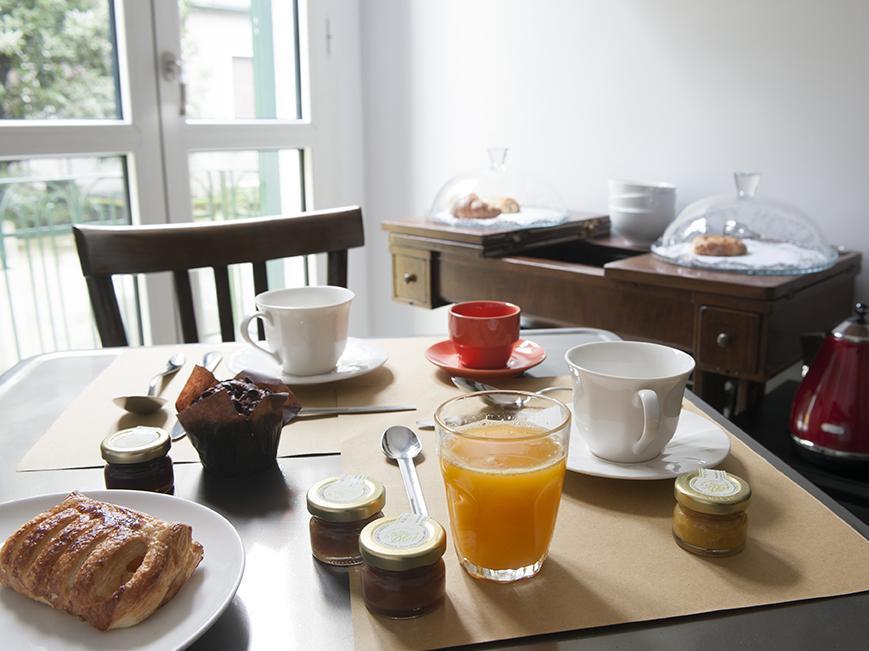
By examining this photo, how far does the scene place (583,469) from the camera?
0.66 meters

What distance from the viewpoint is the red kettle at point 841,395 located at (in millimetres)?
1070

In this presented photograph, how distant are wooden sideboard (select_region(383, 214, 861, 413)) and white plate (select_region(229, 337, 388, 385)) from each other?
2.28 ft

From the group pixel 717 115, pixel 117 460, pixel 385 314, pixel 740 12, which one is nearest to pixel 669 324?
pixel 717 115

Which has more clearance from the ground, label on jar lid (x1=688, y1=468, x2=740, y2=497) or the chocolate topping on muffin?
the chocolate topping on muffin

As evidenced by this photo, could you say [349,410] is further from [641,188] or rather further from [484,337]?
[641,188]

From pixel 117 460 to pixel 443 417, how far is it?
266mm

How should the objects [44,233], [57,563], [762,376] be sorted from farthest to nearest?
[44,233] < [762,376] < [57,563]

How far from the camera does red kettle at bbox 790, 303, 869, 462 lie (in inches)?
42.1

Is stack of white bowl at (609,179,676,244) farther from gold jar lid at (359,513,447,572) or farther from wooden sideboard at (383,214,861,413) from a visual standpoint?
gold jar lid at (359,513,447,572)

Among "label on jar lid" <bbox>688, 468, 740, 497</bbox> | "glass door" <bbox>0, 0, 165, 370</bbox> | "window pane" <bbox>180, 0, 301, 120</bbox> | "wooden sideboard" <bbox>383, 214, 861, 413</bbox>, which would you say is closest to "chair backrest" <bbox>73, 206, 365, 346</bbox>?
"wooden sideboard" <bbox>383, 214, 861, 413</bbox>

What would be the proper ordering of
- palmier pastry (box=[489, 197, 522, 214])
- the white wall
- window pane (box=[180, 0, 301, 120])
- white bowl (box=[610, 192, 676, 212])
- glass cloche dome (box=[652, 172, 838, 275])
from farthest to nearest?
window pane (box=[180, 0, 301, 120])
palmier pastry (box=[489, 197, 522, 214])
white bowl (box=[610, 192, 676, 212])
the white wall
glass cloche dome (box=[652, 172, 838, 275])

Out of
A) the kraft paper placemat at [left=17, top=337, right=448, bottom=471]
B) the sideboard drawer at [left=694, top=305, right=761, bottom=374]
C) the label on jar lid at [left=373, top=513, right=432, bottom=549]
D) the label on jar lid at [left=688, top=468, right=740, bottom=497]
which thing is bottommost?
the sideboard drawer at [left=694, top=305, right=761, bottom=374]

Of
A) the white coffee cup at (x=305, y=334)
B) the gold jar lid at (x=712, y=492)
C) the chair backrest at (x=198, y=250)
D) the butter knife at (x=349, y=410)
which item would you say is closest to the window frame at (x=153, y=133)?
the chair backrest at (x=198, y=250)

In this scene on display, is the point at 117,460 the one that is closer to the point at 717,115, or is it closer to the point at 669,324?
the point at 669,324
